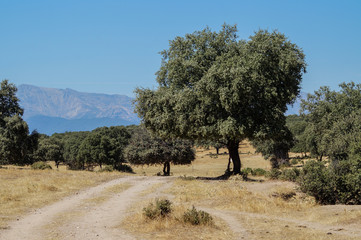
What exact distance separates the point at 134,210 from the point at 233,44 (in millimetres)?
18228

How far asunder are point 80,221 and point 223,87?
15.7m

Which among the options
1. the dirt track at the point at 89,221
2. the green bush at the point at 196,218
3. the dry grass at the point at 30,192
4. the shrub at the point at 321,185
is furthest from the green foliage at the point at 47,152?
the green bush at the point at 196,218

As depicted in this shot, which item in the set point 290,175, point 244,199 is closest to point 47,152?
point 290,175

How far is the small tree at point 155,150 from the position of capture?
149ft

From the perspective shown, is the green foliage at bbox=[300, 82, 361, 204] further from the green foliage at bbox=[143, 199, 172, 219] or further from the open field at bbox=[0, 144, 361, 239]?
the green foliage at bbox=[143, 199, 172, 219]

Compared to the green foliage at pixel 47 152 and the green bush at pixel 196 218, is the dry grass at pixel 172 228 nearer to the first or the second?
the green bush at pixel 196 218

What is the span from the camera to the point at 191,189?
23109mm

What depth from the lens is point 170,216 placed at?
563 inches

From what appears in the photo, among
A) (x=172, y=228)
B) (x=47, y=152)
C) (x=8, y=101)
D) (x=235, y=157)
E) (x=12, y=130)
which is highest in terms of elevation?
(x=8, y=101)

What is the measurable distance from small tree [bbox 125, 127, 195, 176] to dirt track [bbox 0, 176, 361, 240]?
23.9 meters

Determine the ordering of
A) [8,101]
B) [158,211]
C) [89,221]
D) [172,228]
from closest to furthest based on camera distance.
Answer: [172,228] → [158,211] → [89,221] → [8,101]

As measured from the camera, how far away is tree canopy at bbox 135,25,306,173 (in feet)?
87.6

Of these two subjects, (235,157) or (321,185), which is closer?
(321,185)

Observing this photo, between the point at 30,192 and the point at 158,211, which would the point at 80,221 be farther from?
the point at 30,192
